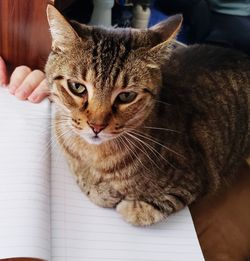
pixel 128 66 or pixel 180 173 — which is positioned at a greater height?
pixel 128 66

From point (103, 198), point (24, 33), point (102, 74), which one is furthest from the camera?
point (24, 33)

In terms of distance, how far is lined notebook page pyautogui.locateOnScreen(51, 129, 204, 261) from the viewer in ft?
2.06

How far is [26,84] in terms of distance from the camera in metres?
0.83

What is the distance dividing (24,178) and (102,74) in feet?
0.73

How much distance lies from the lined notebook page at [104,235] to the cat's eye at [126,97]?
207 mm

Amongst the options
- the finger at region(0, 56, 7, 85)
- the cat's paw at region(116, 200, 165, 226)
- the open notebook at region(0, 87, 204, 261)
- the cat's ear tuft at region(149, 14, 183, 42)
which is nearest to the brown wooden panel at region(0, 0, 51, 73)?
the finger at region(0, 56, 7, 85)

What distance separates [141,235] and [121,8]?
84cm

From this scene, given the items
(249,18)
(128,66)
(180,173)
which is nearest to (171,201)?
(180,173)

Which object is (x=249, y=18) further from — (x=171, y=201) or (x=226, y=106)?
(x=171, y=201)

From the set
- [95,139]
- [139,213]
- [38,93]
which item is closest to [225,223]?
[139,213]

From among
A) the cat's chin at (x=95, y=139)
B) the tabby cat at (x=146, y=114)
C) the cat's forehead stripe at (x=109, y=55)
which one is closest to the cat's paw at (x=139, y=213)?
the tabby cat at (x=146, y=114)

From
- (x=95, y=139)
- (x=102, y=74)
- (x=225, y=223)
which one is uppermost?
(x=102, y=74)

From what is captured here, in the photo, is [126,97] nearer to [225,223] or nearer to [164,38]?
[164,38]

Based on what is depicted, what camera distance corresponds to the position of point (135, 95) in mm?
639
